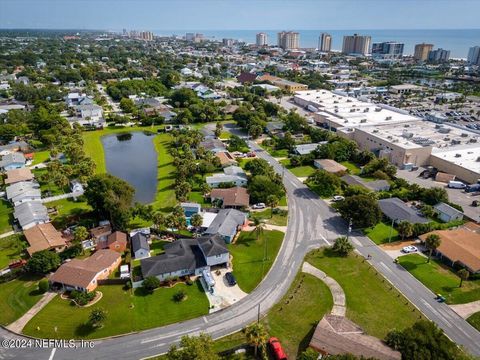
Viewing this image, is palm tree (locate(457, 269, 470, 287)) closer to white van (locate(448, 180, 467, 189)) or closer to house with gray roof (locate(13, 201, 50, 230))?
white van (locate(448, 180, 467, 189))

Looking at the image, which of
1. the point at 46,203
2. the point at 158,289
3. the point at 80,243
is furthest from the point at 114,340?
the point at 46,203

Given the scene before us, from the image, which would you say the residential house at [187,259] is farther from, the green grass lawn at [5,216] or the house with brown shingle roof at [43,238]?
the green grass lawn at [5,216]

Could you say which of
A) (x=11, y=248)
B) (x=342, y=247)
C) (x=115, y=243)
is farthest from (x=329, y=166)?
(x=11, y=248)

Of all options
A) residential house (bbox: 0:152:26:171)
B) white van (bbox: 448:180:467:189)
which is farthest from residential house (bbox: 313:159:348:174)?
residential house (bbox: 0:152:26:171)

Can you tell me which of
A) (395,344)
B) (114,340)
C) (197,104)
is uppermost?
(197,104)

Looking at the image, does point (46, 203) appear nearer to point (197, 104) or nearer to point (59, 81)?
point (197, 104)

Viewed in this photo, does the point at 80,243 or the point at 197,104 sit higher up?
the point at 197,104

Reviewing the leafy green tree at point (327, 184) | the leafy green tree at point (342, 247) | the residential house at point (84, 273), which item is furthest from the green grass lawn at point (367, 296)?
the residential house at point (84, 273)
